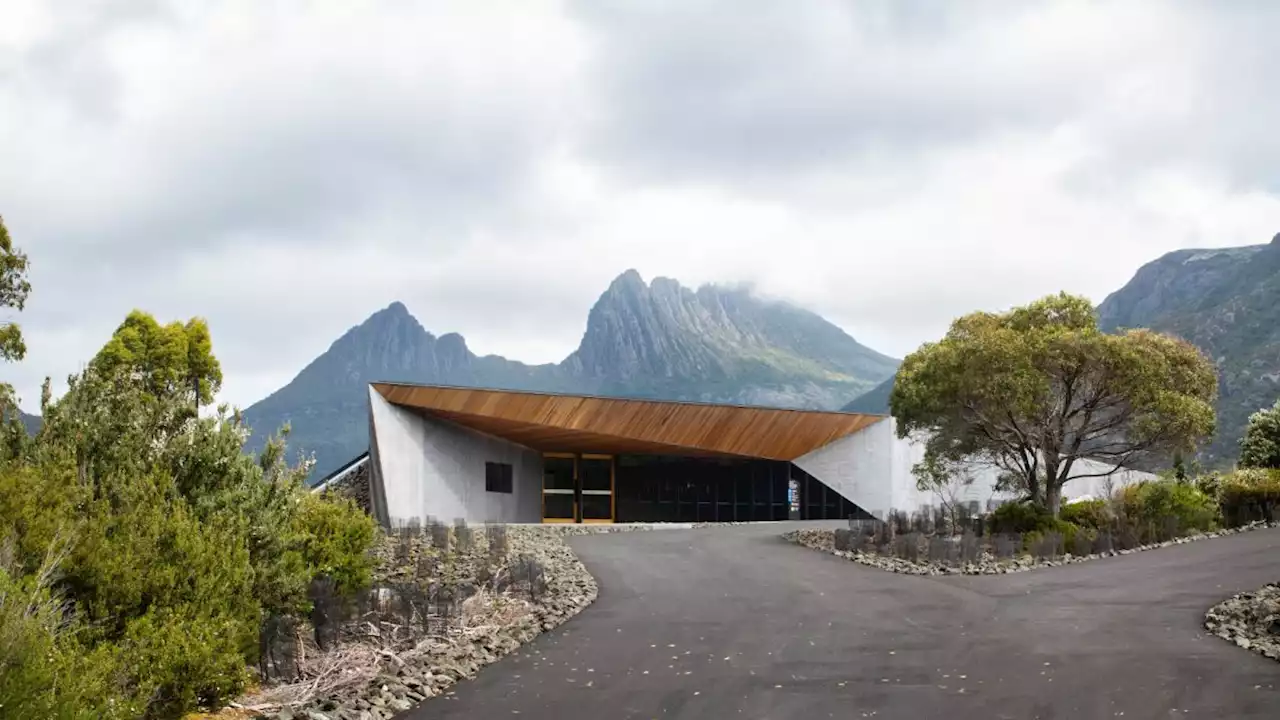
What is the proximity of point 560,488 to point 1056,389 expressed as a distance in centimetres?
1996

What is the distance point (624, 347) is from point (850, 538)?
5821 inches

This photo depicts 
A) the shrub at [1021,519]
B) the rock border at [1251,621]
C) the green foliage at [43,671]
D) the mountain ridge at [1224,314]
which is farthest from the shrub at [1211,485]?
the mountain ridge at [1224,314]

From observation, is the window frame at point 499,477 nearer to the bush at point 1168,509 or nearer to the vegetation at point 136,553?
the bush at point 1168,509

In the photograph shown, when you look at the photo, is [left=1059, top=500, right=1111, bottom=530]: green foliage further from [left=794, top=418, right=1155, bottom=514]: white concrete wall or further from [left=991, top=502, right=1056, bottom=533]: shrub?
[left=794, top=418, right=1155, bottom=514]: white concrete wall

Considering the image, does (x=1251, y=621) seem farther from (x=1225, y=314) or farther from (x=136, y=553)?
(x=1225, y=314)

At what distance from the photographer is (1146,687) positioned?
27.5 ft

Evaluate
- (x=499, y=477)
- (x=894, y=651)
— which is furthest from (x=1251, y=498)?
(x=499, y=477)

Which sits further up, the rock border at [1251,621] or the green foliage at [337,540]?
the green foliage at [337,540]

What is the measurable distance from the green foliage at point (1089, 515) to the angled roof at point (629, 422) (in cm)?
1113

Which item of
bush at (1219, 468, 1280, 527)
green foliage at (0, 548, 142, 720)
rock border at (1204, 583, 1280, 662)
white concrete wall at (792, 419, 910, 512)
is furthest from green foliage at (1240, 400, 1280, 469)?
green foliage at (0, 548, 142, 720)

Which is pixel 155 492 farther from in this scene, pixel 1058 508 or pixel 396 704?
pixel 1058 508

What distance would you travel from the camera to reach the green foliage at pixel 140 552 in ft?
20.7

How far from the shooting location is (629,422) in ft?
101

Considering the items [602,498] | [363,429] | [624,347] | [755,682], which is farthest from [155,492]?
[624,347]
